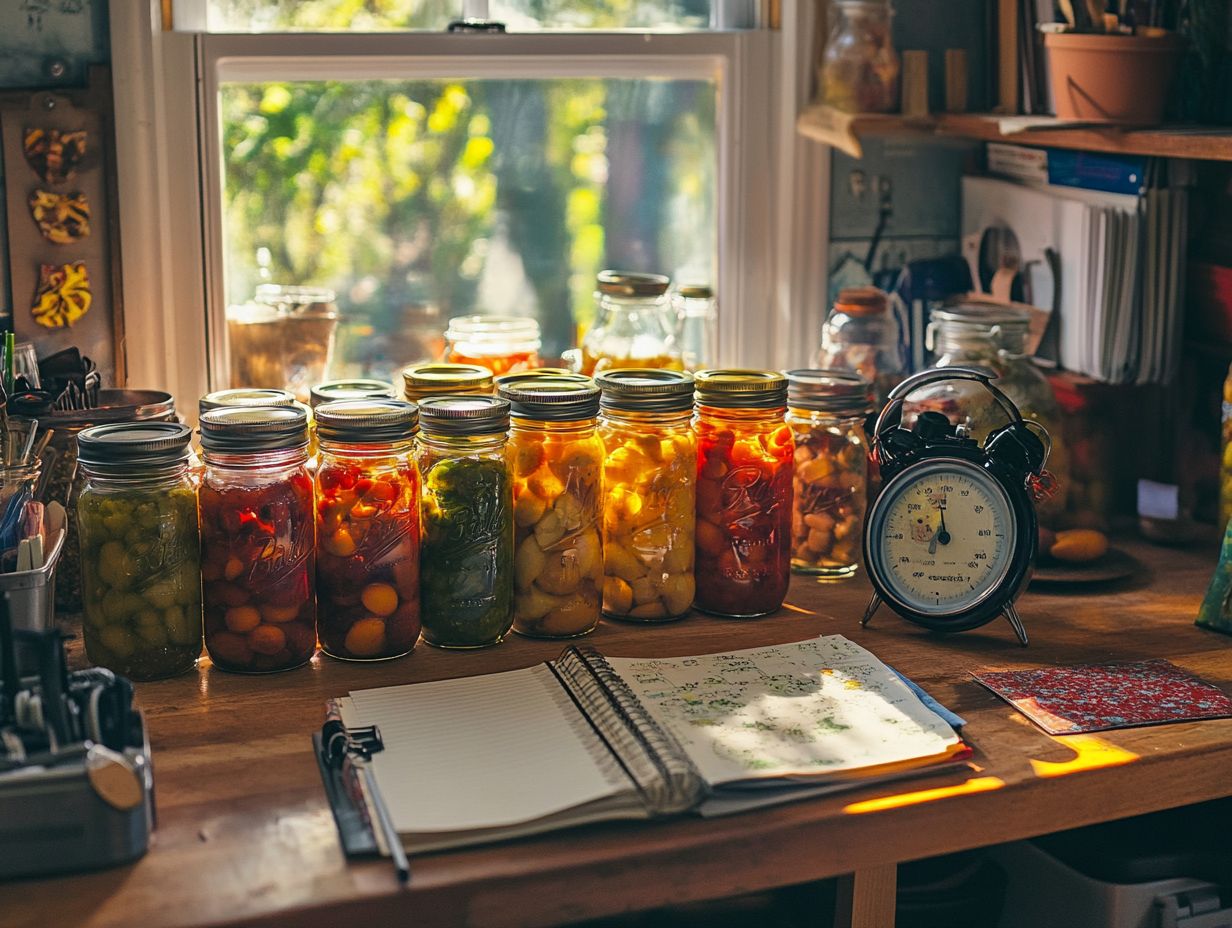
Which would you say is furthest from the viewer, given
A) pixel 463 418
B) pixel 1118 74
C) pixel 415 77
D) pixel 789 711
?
pixel 415 77

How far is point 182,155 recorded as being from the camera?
5.82 feet

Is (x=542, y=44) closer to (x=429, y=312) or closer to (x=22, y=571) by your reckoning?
(x=429, y=312)

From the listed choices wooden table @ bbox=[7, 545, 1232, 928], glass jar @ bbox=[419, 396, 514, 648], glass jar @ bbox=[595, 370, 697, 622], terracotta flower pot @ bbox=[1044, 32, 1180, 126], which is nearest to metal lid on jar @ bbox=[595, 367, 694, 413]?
glass jar @ bbox=[595, 370, 697, 622]

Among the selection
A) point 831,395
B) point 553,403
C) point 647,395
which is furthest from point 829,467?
point 553,403

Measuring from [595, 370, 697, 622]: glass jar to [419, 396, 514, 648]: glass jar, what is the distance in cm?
14

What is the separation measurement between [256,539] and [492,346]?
0.55 metres

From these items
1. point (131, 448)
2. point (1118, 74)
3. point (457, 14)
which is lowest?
point (131, 448)

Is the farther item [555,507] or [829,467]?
[829,467]

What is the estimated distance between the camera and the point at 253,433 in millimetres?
1331

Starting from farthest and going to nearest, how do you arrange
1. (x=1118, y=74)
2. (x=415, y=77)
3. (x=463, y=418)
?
(x=415, y=77), (x=1118, y=74), (x=463, y=418)

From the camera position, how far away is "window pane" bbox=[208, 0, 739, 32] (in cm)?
181

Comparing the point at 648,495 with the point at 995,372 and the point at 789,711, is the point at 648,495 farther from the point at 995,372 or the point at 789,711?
the point at 995,372

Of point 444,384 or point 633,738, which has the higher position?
point 444,384

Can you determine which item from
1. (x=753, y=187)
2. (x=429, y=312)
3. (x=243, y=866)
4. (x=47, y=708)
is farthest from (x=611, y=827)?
(x=753, y=187)
